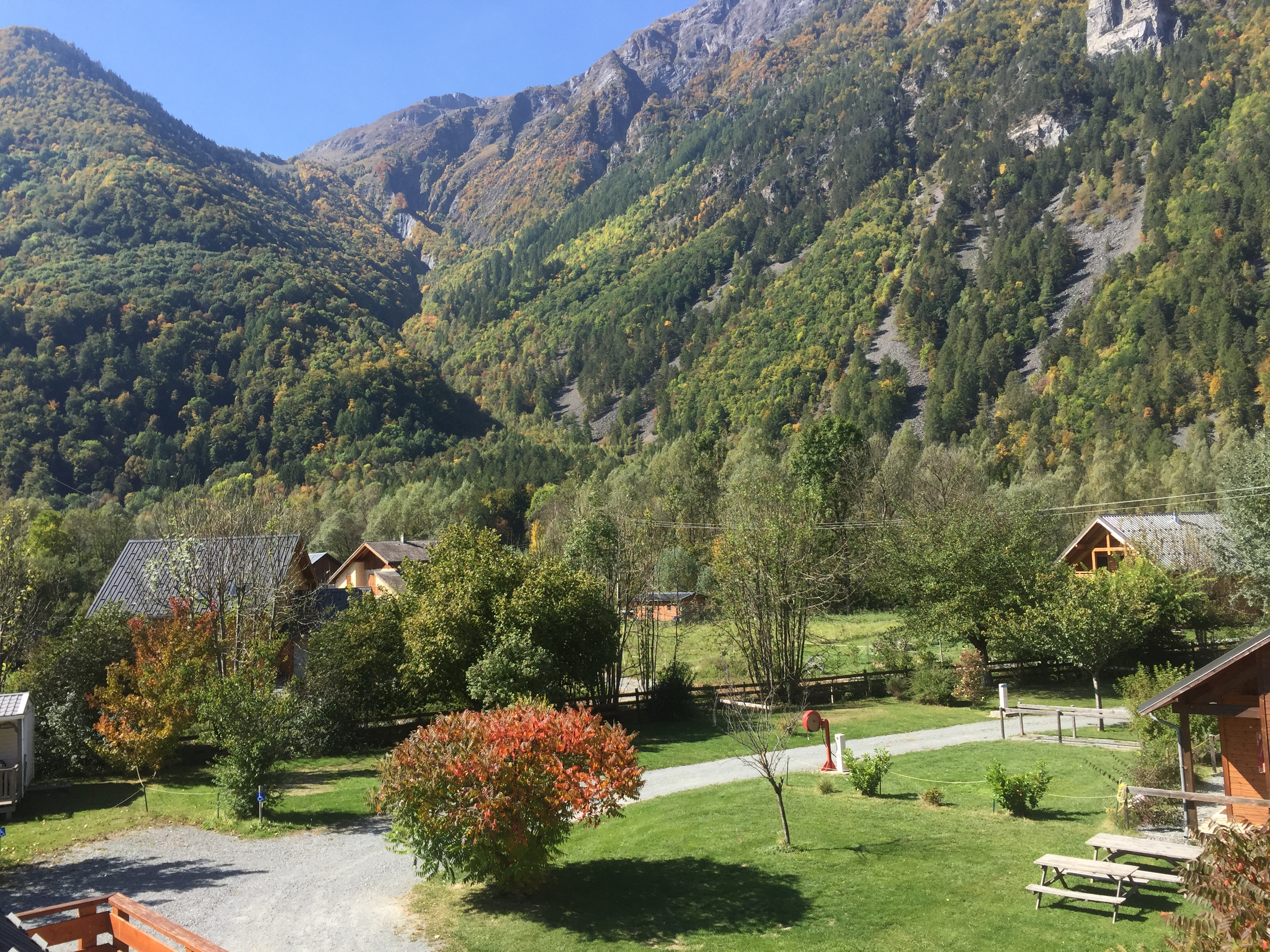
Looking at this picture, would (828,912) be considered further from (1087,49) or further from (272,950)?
(1087,49)

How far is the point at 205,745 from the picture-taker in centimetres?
2367

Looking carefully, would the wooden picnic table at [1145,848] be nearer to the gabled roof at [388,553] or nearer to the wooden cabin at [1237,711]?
the wooden cabin at [1237,711]

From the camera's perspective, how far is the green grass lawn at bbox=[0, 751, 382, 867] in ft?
54.3

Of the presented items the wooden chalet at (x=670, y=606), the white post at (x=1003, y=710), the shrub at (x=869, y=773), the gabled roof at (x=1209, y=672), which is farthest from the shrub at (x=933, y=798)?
the wooden chalet at (x=670, y=606)

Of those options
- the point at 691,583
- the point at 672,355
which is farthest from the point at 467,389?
the point at 691,583

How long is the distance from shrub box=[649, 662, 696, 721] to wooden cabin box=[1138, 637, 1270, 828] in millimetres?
17693

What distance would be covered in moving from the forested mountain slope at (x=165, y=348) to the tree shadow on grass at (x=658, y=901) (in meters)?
108

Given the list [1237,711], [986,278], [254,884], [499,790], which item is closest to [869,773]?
[1237,711]

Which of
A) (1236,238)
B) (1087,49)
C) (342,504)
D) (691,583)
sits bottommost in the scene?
(691,583)

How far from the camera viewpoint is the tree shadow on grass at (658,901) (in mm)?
11555

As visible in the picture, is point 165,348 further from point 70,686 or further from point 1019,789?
point 1019,789

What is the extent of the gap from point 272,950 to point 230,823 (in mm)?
7338

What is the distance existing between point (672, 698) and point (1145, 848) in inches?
751

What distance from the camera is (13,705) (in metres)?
18.9
